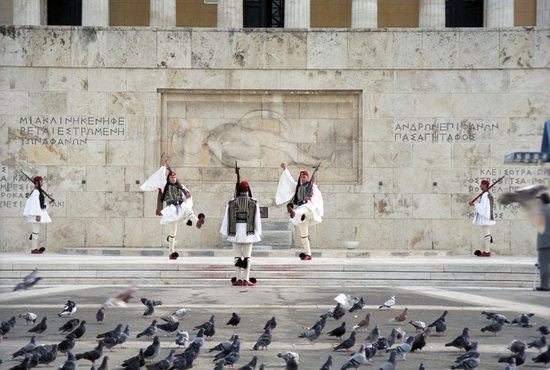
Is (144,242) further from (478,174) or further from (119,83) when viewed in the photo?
(478,174)

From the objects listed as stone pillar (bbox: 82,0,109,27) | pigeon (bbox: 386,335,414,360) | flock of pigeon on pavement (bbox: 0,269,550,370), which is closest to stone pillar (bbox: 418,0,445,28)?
stone pillar (bbox: 82,0,109,27)

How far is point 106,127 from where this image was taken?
29.8 m

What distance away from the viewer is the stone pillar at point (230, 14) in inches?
1304

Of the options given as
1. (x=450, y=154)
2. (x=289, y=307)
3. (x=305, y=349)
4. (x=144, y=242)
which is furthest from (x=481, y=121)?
(x=305, y=349)

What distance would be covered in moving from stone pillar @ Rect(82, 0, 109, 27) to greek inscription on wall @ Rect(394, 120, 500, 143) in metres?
9.97

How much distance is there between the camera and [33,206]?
1093 inches

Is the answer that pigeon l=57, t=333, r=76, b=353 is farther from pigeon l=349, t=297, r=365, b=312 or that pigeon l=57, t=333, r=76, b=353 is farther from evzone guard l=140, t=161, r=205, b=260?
evzone guard l=140, t=161, r=205, b=260

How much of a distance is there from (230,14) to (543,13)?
519 inches

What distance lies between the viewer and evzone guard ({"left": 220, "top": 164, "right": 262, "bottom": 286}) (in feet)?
71.0

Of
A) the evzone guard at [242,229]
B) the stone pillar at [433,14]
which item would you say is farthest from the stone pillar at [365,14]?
the evzone guard at [242,229]

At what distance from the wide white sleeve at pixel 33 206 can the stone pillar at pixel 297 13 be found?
978 cm

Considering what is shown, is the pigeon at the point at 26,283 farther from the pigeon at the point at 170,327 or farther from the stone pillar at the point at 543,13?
the stone pillar at the point at 543,13

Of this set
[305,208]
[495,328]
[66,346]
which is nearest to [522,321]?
[495,328]

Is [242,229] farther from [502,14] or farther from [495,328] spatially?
[502,14]
